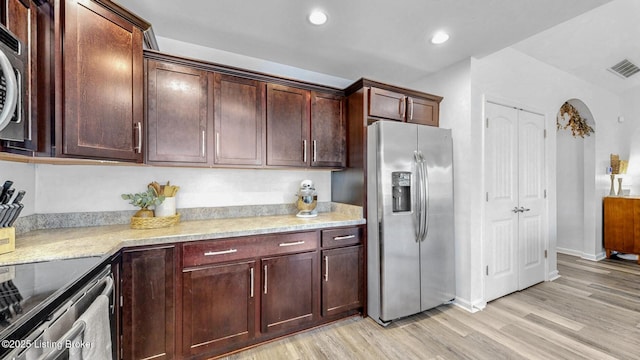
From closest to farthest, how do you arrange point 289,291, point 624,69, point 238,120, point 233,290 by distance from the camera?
point 233,290 → point 289,291 → point 238,120 → point 624,69

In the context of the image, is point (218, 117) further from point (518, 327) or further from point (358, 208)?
point (518, 327)

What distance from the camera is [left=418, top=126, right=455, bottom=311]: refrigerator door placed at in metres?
2.49

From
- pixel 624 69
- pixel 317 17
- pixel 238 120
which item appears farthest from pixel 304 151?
pixel 624 69

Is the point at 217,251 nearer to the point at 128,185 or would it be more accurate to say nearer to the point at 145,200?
the point at 145,200

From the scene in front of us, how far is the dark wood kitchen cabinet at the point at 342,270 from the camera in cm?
228

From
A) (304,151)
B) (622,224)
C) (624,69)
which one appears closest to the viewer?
(304,151)

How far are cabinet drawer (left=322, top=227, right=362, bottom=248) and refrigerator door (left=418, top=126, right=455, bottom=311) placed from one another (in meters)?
0.63

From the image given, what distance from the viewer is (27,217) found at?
178cm

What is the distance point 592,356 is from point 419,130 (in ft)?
7.12

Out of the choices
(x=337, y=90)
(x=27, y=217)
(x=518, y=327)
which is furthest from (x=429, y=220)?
(x=27, y=217)

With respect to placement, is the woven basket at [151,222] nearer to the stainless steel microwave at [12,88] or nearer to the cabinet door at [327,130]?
the stainless steel microwave at [12,88]

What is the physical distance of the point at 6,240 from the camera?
1.32 metres

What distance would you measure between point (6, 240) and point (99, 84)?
963 mm

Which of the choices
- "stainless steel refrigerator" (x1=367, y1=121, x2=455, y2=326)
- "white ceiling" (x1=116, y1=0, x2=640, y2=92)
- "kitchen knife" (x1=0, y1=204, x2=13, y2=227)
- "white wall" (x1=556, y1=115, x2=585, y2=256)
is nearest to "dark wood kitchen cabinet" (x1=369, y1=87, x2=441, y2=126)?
"stainless steel refrigerator" (x1=367, y1=121, x2=455, y2=326)
